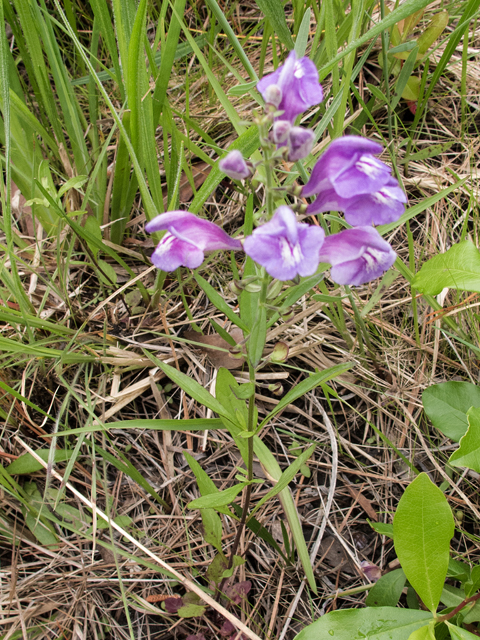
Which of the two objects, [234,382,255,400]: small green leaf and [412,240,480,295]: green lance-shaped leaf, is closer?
[234,382,255,400]: small green leaf

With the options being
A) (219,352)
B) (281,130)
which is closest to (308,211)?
(281,130)

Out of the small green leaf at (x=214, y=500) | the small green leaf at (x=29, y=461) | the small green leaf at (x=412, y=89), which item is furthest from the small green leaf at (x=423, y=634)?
the small green leaf at (x=412, y=89)

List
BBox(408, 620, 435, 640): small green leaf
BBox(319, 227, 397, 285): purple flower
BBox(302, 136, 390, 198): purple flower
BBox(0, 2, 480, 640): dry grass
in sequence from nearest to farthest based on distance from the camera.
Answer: BBox(302, 136, 390, 198): purple flower
BBox(319, 227, 397, 285): purple flower
BBox(408, 620, 435, 640): small green leaf
BBox(0, 2, 480, 640): dry grass

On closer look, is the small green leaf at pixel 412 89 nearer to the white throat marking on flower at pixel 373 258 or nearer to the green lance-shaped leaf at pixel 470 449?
the white throat marking on flower at pixel 373 258

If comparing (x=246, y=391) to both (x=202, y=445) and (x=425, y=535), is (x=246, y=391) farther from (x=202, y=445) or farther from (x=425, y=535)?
(x=202, y=445)

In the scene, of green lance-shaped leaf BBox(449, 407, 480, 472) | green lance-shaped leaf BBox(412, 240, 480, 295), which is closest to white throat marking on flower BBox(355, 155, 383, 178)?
green lance-shaped leaf BBox(412, 240, 480, 295)

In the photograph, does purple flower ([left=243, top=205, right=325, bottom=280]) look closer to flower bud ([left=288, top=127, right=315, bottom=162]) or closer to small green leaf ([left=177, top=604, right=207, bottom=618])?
flower bud ([left=288, top=127, right=315, bottom=162])

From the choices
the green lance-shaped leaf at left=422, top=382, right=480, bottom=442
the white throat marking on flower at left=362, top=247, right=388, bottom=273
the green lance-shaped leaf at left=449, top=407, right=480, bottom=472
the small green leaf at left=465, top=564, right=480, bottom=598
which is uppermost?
the white throat marking on flower at left=362, top=247, right=388, bottom=273
